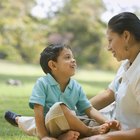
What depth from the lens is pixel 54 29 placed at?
23.6ft

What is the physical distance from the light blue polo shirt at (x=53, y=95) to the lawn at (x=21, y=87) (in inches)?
12.3

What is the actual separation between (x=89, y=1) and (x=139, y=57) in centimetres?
594

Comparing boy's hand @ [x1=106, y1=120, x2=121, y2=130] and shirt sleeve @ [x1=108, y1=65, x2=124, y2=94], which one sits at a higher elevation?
shirt sleeve @ [x1=108, y1=65, x2=124, y2=94]

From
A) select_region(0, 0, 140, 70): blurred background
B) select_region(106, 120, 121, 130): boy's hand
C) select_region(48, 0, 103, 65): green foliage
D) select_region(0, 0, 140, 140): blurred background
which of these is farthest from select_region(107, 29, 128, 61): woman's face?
select_region(48, 0, 103, 65): green foliage

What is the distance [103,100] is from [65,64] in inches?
12.0

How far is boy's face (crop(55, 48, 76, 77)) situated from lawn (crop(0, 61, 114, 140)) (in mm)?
418

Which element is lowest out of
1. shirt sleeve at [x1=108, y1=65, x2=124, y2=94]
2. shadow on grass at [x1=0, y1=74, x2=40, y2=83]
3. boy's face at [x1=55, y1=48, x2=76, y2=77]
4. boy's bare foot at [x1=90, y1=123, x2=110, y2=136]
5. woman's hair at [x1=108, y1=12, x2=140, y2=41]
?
boy's bare foot at [x1=90, y1=123, x2=110, y2=136]

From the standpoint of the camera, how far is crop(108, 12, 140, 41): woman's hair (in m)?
1.65

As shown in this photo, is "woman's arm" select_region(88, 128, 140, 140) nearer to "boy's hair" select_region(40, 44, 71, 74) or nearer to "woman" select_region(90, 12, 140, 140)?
"woman" select_region(90, 12, 140, 140)

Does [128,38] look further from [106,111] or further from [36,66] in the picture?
[36,66]

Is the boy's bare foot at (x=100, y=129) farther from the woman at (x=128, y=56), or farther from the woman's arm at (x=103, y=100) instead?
the woman's arm at (x=103, y=100)

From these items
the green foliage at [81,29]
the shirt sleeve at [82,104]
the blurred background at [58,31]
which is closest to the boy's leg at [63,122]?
the shirt sleeve at [82,104]

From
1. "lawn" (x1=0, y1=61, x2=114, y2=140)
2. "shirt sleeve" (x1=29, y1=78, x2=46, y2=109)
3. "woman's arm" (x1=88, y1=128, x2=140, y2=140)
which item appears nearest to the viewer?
"woman's arm" (x1=88, y1=128, x2=140, y2=140)

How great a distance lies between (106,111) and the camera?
202 cm
